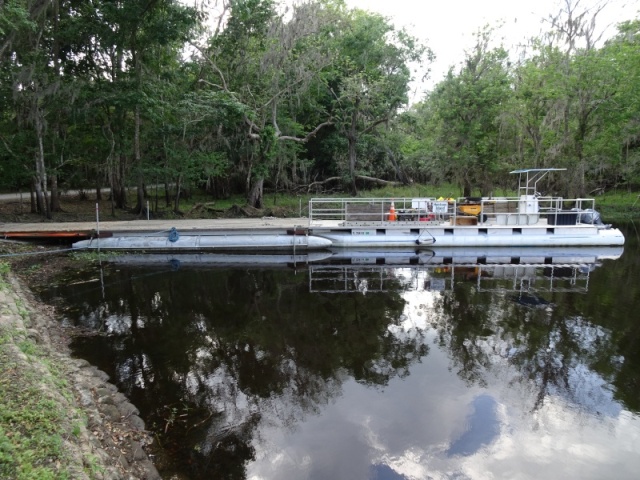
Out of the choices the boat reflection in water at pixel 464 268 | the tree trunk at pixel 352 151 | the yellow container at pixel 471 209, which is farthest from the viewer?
the tree trunk at pixel 352 151

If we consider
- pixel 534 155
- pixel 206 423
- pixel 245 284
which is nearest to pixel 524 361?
pixel 206 423

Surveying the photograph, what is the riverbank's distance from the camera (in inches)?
147

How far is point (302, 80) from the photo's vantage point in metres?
25.3

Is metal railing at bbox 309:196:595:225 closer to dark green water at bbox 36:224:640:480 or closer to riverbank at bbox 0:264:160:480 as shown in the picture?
dark green water at bbox 36:224:640:480

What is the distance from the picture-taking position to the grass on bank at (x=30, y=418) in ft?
11.6

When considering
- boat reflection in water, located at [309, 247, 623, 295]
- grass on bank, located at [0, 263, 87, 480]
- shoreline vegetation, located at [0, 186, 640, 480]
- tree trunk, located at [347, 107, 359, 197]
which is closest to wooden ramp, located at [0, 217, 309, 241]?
boat reflection in water, located at [309, 247, 623, 295]

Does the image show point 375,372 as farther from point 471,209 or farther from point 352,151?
point 352,151

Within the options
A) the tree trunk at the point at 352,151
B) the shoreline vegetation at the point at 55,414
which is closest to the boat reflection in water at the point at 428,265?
the shoreline vegetation at the point at 55,414

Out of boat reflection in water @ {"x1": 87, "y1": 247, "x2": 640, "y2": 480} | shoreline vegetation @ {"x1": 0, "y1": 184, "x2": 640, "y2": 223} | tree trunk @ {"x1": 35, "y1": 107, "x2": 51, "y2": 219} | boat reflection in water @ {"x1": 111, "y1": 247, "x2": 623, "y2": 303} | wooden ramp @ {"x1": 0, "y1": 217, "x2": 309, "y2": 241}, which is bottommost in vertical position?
boat reflection in water @ {"x1": 87, "y1": 247, "x2": 640, "y2": 480}

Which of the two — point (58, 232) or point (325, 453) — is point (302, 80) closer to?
point (58, 232)

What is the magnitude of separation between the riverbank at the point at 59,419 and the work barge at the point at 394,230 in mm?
10941

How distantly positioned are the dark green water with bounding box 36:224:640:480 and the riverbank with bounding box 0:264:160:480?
0.42m

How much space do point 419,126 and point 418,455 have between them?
31751 millimetres

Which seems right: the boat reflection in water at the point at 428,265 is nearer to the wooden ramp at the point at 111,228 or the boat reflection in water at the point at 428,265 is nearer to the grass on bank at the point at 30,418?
the wooden ramp at the point at 111,228
